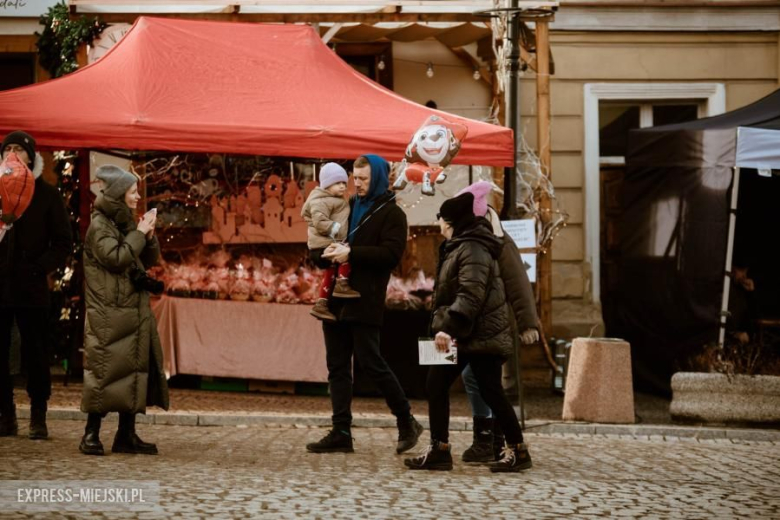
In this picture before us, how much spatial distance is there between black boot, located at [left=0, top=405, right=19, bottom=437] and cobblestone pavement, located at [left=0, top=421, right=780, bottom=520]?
3.7 inches

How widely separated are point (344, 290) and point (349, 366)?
1.81ft

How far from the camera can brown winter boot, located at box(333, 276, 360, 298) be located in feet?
27.4

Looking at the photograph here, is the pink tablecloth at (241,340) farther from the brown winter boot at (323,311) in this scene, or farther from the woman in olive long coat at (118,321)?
the woman in olive long coat at (118,321)

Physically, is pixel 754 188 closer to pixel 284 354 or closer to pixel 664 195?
pixel 664 195

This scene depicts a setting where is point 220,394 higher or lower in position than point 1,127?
lower

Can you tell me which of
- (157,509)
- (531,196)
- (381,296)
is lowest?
(157,509)

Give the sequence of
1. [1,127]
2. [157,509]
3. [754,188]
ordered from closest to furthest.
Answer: [157,509], [1,127], [754,188]

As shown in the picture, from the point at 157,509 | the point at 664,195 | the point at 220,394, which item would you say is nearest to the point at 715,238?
the point at 664,195

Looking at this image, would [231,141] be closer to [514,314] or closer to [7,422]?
[7,422]

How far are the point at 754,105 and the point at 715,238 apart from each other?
1.59 metres

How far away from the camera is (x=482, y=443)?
8398 mm

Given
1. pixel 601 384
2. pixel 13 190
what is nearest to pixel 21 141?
pixel 13 190

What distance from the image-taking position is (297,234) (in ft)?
44.1

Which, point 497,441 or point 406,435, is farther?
point 406,435
